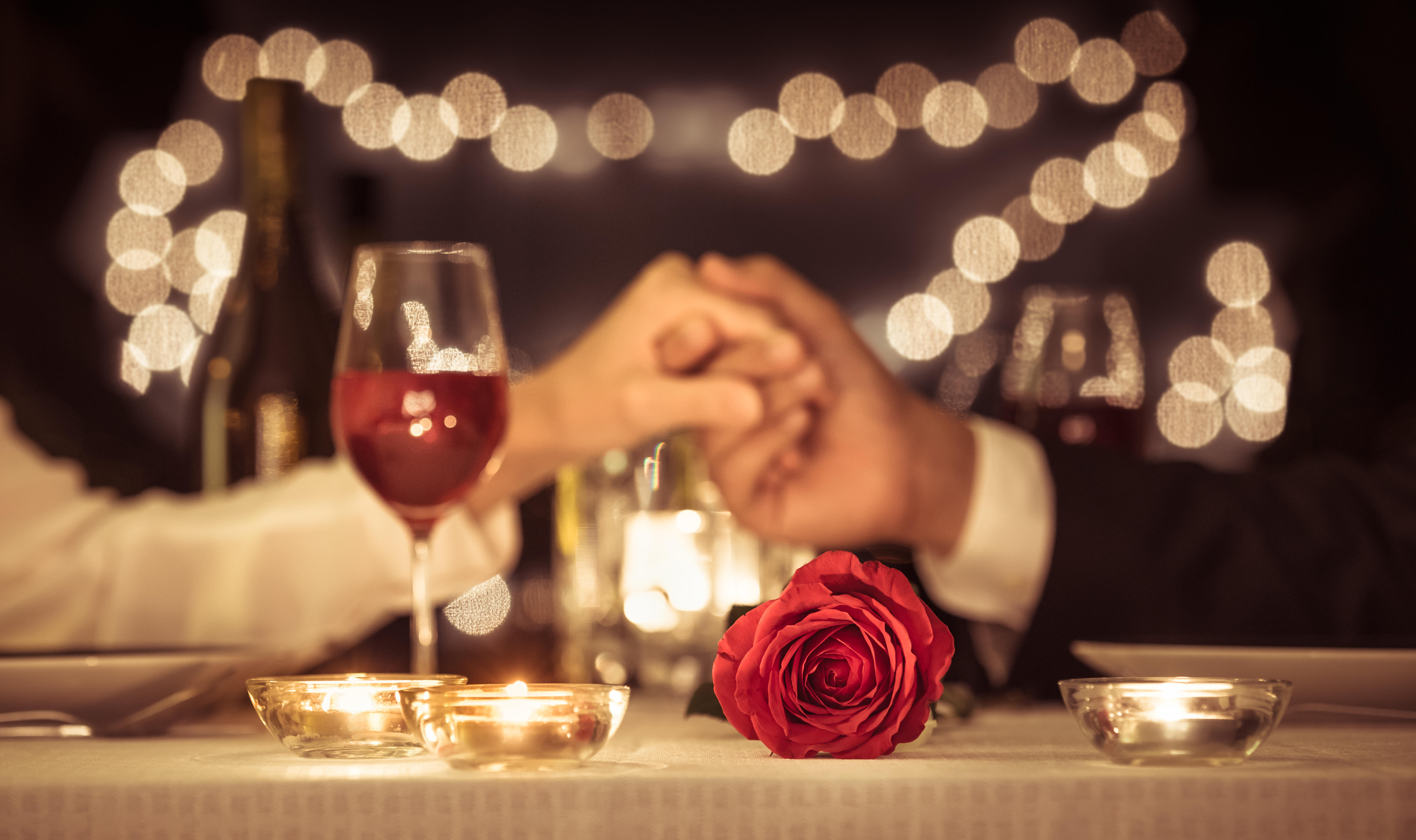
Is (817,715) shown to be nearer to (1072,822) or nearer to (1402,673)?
(1072,822)

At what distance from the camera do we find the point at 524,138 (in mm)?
2674

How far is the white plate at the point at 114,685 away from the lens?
1.86 feet

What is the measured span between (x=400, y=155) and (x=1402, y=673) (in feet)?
7.97

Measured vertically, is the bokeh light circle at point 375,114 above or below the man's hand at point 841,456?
above

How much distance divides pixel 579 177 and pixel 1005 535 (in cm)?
176

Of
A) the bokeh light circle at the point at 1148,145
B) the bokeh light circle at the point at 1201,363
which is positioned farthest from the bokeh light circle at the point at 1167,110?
the bokeh light circle at the point at 1201,363

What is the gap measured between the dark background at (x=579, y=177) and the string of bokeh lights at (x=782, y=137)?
3 centimetres

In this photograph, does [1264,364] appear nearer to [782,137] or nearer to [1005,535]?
[782,137]

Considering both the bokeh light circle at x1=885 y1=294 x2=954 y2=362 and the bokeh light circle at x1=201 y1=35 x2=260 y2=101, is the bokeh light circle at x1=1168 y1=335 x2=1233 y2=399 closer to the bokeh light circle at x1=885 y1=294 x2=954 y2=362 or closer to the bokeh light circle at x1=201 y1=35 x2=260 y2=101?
the bokeh light circle at x1=885 y1=294 x2=954 y2=362

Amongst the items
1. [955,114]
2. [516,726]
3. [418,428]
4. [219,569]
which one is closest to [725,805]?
[516,726]

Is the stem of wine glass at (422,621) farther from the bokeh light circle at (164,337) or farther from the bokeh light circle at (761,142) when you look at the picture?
the bokeh light circle at (164,337)

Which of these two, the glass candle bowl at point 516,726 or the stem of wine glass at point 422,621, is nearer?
the glass candle bowl at point 516,726

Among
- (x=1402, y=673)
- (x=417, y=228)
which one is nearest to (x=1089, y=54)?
(x=417, y=228)

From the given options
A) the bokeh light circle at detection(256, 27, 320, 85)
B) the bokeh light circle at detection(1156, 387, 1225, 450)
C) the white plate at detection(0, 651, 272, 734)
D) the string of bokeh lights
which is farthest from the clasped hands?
the bokeh light circle at detection(1156, 387, 1225, 450)
